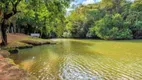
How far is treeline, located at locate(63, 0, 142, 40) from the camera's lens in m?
54.1

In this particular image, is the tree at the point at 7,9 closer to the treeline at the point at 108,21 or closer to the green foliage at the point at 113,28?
the treeline at the point at 108,21

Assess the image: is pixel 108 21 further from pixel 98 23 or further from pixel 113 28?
pixel 98 23

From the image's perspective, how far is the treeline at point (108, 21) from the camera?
5405 centimetres

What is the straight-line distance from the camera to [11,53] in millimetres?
21922

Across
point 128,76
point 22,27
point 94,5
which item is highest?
point 94,5

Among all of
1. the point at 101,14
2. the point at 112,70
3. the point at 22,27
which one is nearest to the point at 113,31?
the point at 101,14

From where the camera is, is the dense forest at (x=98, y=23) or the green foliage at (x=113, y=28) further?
the green foliage at (x=113, y=28)

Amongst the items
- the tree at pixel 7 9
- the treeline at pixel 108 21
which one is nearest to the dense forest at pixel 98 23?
the treeline at pixel 108 21

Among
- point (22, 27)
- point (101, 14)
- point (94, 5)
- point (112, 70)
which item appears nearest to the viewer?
point (112, 70)

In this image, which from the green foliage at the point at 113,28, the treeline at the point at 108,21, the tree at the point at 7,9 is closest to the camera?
the tree at the point at 7,9

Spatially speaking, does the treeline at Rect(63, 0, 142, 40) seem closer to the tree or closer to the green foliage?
the green foliage

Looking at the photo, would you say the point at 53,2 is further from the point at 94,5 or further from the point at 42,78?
the point at 94,5

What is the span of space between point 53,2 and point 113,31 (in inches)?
1346

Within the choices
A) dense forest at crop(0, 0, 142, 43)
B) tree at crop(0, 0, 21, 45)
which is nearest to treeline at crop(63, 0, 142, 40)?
dense forest at crop(0, 0, 142, 43)
